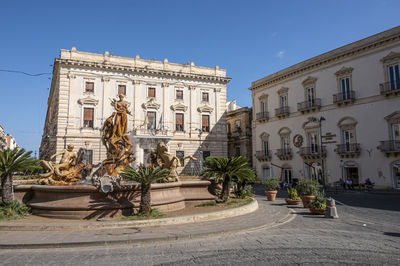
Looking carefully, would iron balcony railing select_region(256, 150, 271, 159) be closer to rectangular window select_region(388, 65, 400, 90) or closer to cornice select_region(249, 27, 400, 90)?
cornice select_region(249, 27, 400, 90)

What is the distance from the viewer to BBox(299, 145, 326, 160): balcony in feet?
87.6

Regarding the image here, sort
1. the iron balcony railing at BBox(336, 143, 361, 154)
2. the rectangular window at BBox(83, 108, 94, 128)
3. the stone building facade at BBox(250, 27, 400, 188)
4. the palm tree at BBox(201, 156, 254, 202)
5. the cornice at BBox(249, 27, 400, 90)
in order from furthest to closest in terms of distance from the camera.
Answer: the rectangular window at BBox(83, 108, 94, 128)
the iron balcony railing at BBox(336, 143, 361, 154)
the cornice at BBox(249, 27, 400, 90)
the stone building facade at BBox(250, 27, 400, 188)
the palm tree at BBox(201, 156, 254, 202)

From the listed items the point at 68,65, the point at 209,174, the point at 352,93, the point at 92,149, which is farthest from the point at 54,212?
the point at 352,93

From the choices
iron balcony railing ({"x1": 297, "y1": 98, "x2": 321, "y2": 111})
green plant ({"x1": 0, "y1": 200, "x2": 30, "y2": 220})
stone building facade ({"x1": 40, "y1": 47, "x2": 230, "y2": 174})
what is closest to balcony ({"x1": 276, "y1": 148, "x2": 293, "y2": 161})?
iron balcony railing ({"x1": 297, "y1": 98, "x2": 321, "y2": 111})

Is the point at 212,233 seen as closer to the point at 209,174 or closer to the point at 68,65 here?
the point at 209,174

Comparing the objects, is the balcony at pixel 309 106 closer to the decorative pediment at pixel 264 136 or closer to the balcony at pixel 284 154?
the balcony at pixel 284 154

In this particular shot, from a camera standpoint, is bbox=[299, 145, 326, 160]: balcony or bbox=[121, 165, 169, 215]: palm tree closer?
bbox=[121, 165, 169, 215]: palm tree

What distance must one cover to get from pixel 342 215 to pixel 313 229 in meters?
3.33

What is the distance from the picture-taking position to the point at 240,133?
37719 millimetres

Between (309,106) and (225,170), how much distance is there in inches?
813

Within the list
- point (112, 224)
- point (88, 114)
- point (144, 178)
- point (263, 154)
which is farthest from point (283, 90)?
point (112, 224)

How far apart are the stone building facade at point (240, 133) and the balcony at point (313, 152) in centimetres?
866

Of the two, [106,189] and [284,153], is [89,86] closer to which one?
[284,153]

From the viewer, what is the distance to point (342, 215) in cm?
1054
